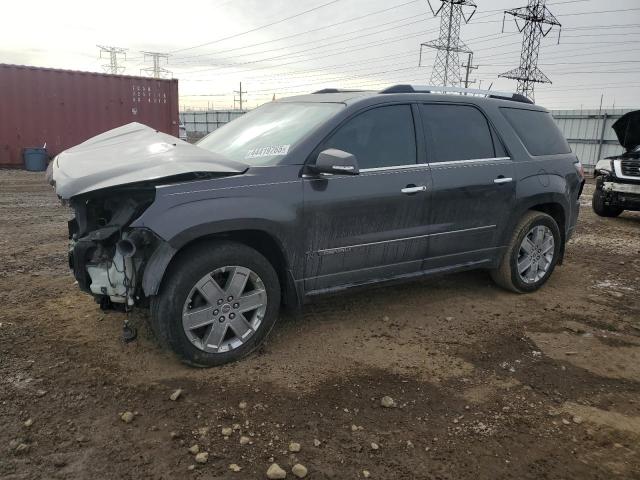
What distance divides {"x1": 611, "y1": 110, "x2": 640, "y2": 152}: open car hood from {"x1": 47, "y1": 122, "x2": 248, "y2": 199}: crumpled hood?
8848mm

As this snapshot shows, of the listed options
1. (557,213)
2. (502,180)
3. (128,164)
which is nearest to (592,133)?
(557,213)

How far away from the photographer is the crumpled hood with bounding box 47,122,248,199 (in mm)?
2961

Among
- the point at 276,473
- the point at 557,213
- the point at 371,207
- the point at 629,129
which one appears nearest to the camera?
the point at 276,473

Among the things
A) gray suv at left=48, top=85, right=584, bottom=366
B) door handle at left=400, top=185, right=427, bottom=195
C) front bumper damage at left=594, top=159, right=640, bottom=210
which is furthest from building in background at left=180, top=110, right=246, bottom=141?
door handle at left=400, top=185, right=427, bottom=195

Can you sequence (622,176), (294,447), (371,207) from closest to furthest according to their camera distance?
1. (294,447)
2. (371,207)
3. (622,176)

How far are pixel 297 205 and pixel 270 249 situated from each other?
36 cm

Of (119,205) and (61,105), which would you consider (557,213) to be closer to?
(119,205)

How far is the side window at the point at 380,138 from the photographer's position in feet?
12.0

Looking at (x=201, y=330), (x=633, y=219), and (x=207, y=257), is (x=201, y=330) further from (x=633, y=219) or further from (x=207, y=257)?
(x=633, y=219)

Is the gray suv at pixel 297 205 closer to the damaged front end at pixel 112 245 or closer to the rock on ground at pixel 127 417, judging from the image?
the damaged front end at pixel 112 245

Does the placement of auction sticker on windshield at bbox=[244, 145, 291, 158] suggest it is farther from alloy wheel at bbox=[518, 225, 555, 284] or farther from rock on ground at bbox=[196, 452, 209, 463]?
alloy wheel at bbox=[518, 225, 555, 284]

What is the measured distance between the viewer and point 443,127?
167 inches

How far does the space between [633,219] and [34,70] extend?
16.1 metres

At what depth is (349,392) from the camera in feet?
10.1
